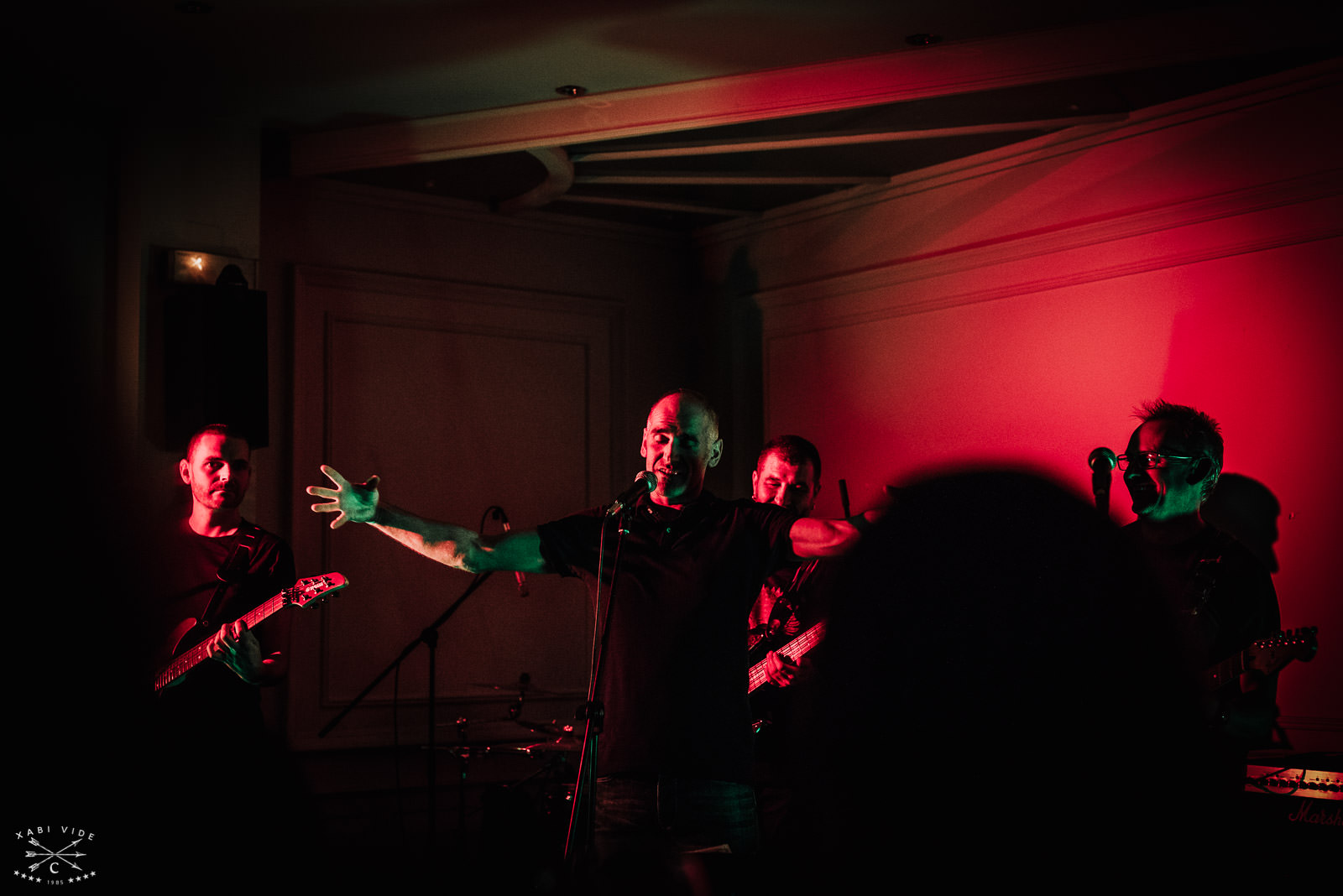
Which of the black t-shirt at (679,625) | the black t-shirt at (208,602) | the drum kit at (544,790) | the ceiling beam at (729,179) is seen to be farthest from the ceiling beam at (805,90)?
the black t-shirt at (679,625)

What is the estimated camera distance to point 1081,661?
1.55ft

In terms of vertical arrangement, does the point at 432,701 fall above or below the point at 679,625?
below

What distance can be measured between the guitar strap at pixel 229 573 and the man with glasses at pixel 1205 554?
254 cm

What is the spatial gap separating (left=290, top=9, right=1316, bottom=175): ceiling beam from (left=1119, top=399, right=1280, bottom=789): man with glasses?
5.45ft

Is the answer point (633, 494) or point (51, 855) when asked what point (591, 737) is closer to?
point (633, 494)

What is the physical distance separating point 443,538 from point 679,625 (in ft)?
1.86

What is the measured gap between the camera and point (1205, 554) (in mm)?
2924

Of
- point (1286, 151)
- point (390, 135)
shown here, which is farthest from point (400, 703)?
point (1286, 151)

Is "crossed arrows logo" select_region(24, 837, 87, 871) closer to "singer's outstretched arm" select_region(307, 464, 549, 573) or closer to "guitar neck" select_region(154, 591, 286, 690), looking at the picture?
"guitar neck" select_region(154, 591, 286, 690)

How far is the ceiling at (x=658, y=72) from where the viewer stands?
422 centimetres

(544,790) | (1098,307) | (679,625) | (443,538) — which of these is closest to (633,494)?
(679,625)

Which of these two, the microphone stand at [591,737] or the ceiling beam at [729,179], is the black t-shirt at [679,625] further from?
the ceiling beam at [729,179]

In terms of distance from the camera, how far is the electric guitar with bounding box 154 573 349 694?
3.61m

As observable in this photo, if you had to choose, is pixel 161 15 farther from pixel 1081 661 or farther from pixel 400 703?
pixel 1081 661
